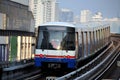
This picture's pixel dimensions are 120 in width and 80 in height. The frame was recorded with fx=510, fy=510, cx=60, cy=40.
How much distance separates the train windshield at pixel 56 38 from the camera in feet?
99.0

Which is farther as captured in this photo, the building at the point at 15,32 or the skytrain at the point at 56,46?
the building at the point at 15,32

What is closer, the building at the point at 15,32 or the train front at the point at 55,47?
the train front at the point at 55,47

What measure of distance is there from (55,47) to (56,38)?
60cm

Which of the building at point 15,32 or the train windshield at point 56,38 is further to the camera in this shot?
the building at point 15,32

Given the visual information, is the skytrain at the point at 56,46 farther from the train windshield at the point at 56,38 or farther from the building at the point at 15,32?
the building at the point at 15,32

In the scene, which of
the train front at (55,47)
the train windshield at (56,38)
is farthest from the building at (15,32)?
the train front at (55,47)

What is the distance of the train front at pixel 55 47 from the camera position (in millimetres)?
30109

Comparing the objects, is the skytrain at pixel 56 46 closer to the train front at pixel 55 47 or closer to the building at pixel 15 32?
the train front at pixel 55 47

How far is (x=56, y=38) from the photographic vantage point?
30.3 metres

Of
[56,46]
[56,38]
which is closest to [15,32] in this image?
[56,38]

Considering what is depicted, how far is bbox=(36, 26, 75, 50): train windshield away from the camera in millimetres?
30172

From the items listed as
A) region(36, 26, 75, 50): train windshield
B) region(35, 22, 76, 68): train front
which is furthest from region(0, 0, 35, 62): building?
region(35, 22, 76, 68): train front

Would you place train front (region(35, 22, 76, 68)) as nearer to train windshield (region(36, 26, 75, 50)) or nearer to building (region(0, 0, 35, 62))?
train windshield (region(36, 26, 75, 50))

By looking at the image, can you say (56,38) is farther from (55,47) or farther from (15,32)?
(15,32)
